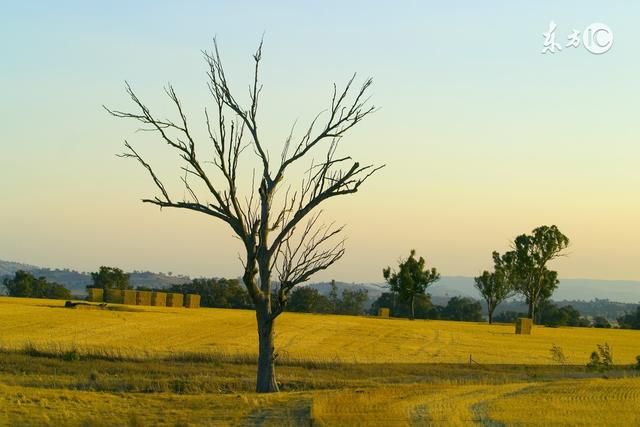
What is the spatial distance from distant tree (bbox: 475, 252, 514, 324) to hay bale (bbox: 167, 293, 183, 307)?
3398 centimetres

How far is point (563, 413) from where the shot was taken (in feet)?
52.5

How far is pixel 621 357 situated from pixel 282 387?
26.7m

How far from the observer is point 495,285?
287 ft

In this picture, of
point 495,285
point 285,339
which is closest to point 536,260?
point 495,285

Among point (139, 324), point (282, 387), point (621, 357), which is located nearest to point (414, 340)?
point (621, 357)

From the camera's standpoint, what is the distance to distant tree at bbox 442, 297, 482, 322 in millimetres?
113488

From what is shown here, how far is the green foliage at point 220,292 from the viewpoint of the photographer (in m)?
96.1

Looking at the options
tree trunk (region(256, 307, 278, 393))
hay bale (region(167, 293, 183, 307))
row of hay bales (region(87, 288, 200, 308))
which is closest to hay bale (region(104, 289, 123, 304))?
row of hay bales (region(87, 288, 200, 308))

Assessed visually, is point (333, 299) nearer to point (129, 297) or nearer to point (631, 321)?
point (631, 321)

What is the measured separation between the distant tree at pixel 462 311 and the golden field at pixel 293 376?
196 ft

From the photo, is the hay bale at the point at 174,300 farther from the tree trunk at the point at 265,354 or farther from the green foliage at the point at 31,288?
the tree trunk at the point at 265,354

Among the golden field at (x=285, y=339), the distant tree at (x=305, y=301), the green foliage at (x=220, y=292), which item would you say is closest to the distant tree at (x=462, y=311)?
the distant tree at (x=305, y=301)

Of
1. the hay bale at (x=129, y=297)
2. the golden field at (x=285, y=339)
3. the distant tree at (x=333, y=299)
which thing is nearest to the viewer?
the golden field at (x=285, y=339)

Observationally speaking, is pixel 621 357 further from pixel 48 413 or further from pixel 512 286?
pixel 512 286
